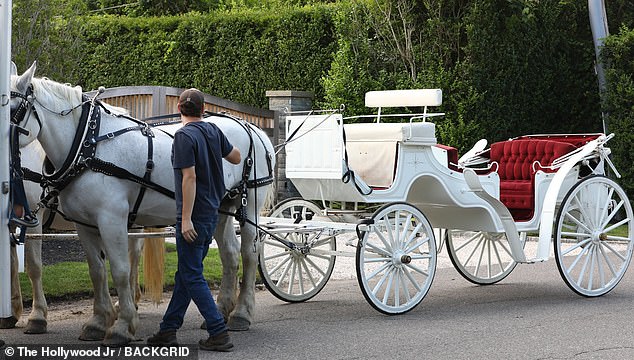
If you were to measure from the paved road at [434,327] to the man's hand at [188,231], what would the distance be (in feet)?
2.55

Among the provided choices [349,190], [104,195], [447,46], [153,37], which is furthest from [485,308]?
[153,37]

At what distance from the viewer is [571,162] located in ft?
30.3

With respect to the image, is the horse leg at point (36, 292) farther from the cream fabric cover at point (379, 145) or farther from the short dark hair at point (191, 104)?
the cream fabric cover at point (379, 145)

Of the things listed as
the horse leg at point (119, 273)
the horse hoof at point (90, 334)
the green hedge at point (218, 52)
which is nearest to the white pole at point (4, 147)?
the horse leg at point (119, 273)

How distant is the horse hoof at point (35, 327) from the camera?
23.2 ft

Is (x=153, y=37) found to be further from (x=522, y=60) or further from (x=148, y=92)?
(x=522, y=60)

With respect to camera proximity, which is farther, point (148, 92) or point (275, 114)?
point (275, 114)

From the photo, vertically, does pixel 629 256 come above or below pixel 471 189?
below

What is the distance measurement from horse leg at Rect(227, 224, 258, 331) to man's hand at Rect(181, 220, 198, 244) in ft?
4.35

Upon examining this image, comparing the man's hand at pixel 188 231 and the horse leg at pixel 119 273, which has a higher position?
the man's hand at pixel 188 231

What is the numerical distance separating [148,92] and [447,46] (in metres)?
4.57

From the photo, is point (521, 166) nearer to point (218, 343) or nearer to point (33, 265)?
point (218, 343)

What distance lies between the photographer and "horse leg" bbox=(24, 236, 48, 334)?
7.08 meters

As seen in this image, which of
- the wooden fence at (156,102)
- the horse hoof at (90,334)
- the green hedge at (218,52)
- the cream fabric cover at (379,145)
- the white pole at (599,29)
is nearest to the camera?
the horse hoof at (90,334)
